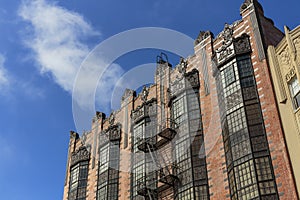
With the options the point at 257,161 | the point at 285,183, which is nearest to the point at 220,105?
the point at 257,161

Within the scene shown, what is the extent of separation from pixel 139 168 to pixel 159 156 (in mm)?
2542

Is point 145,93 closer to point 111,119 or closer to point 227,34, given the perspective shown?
point 111,119

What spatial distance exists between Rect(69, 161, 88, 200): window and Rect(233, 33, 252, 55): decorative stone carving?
64.9ft

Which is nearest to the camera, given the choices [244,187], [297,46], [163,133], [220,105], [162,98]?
[244,187]

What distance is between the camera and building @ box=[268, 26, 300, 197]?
25612 millimetres

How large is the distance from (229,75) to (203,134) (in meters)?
4.90

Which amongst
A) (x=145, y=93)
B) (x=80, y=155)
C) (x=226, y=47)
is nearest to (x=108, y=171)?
(x=80, y=155)

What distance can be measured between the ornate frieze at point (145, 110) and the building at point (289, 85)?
1252cm

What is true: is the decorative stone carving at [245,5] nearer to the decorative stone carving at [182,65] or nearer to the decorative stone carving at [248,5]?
the decorative stone carving at [248,5]

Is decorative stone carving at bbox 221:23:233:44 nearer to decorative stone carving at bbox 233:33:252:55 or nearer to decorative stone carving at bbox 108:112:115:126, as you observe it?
decorative stone carving at bbox 233:33:252:55

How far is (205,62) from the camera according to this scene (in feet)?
118

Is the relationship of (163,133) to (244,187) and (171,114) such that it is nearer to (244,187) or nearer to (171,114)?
(171,114)

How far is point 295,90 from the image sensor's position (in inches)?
1086

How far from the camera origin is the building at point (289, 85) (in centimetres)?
2561
